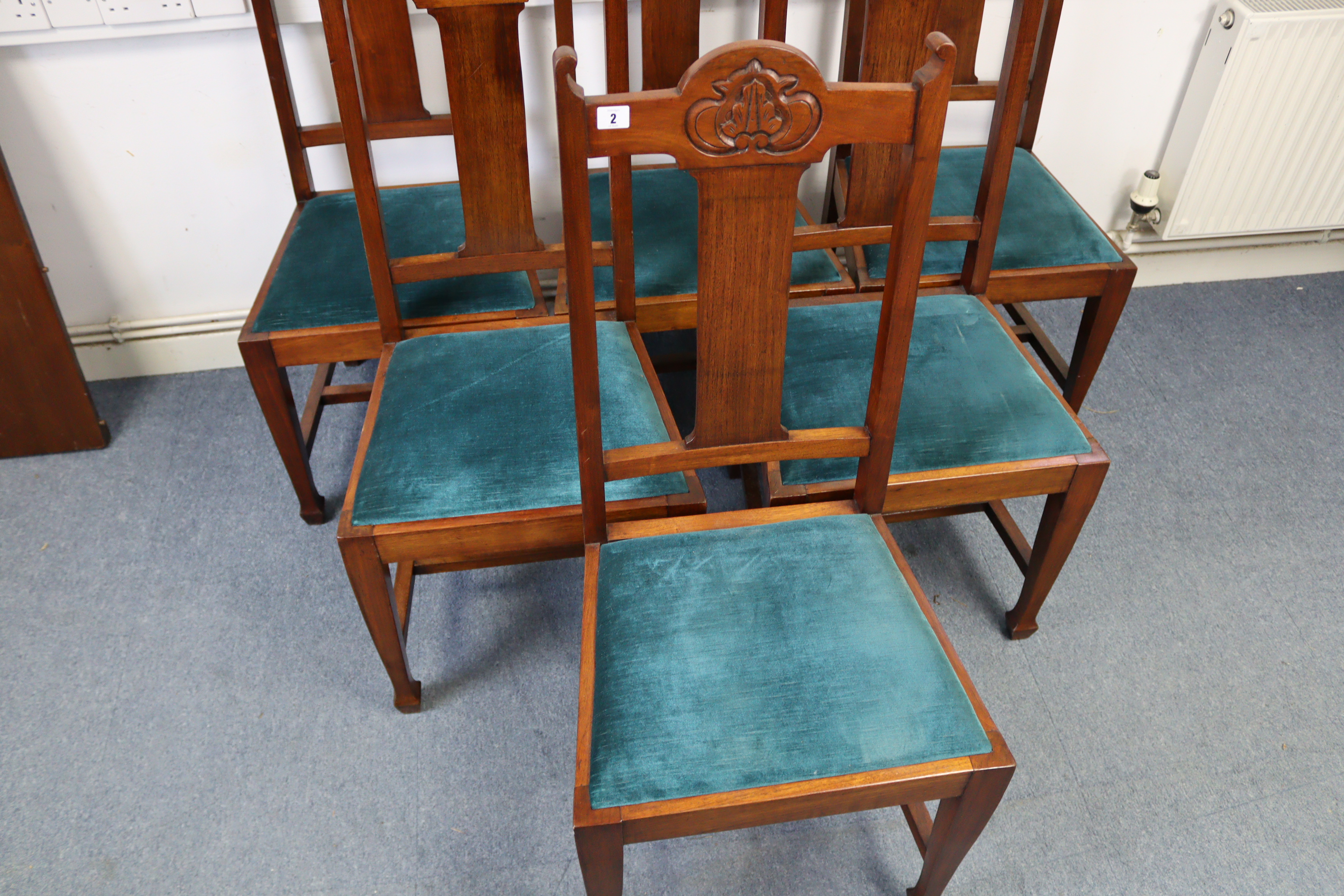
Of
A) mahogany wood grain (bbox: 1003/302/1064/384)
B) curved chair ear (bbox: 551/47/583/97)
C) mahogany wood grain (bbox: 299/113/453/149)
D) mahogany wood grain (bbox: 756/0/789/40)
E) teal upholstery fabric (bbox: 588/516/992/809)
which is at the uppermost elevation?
curved chair ear (bbox: 551/47/583/97)

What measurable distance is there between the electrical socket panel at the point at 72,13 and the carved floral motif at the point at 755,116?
60.6 inches


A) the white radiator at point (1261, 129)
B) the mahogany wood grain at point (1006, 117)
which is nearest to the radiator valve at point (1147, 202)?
the white radiator at point (1261, 129)

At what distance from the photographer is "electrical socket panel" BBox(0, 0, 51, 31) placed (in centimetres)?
187

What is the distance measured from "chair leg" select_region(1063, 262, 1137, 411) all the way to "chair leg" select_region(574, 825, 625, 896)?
4.85ft

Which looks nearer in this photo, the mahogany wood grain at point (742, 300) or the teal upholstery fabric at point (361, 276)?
the mahogany wood grain at point (742, 300)

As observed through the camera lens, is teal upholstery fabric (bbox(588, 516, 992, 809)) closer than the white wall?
Yes

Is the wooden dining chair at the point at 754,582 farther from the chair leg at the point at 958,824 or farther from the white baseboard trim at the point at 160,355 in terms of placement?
the white baseboard trim at the point at 160,355

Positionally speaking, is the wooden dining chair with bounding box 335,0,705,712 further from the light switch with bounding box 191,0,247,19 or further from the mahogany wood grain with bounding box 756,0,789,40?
the light switch with bounding box 191,0,247,19

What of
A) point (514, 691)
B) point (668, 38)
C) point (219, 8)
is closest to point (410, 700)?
point (514, 691)

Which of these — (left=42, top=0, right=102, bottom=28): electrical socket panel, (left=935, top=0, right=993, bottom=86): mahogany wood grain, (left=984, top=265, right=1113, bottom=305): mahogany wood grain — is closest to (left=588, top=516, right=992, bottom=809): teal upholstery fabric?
(left=984, top=265, right=1113, bottom=305): mahogany wood grain

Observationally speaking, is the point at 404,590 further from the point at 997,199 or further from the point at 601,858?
the point at 997,199

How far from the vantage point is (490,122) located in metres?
1.53

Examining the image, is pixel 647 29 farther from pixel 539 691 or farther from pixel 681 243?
pixel 539 691

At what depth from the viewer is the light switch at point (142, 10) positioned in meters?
1.90
